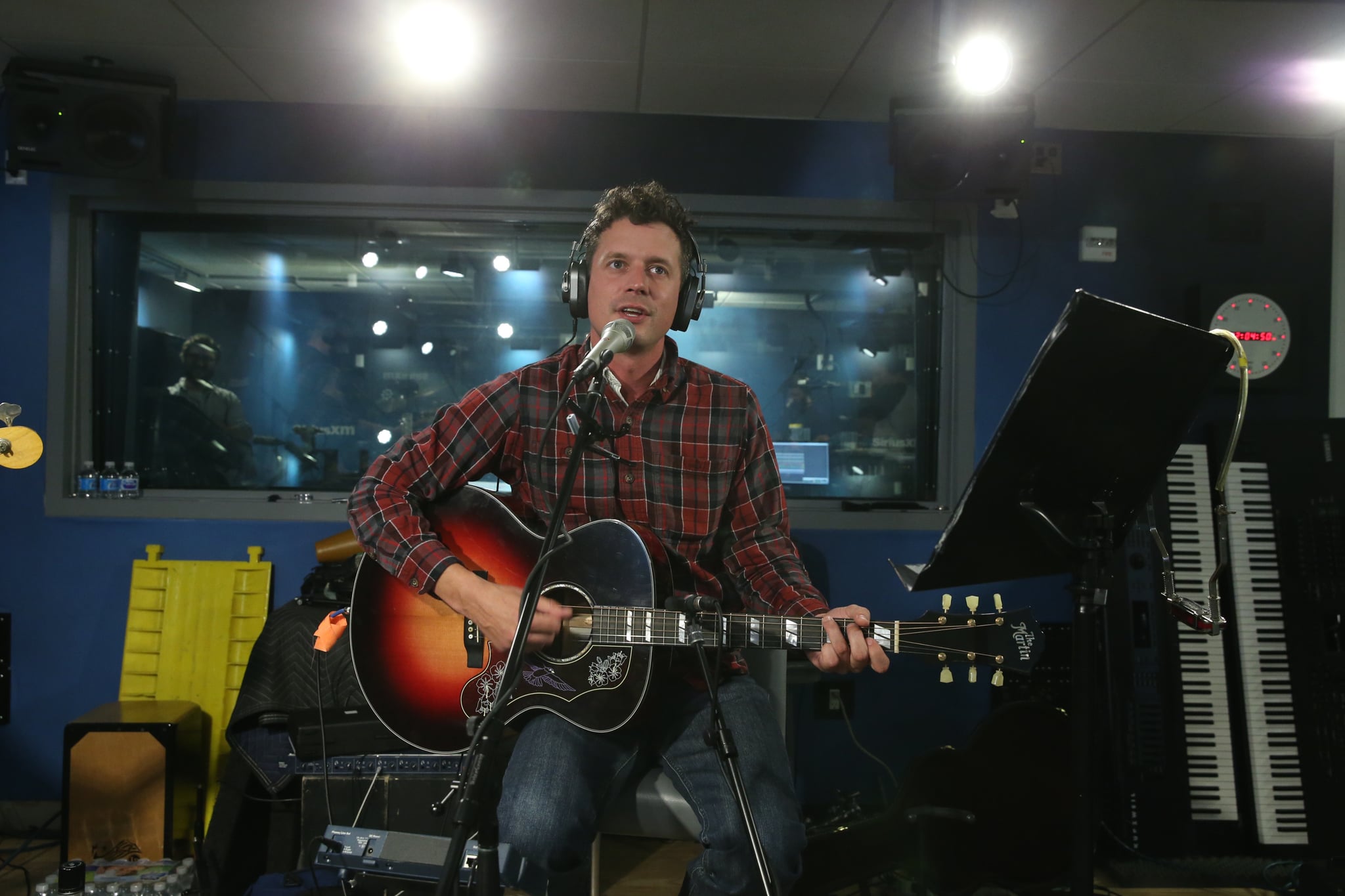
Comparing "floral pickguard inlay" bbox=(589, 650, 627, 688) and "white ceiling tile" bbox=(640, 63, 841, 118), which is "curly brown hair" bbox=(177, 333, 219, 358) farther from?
"floral pickguard inlay" bbox=(589, 650, 627, 688)

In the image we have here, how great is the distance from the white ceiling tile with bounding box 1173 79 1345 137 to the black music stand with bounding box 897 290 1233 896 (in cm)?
250

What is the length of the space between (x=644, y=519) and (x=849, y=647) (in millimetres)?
599

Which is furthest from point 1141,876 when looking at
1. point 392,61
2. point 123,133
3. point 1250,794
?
point 123,133

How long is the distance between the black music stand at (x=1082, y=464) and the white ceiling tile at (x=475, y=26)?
1.98 meters

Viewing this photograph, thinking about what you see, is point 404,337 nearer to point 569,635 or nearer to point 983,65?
point 569,635

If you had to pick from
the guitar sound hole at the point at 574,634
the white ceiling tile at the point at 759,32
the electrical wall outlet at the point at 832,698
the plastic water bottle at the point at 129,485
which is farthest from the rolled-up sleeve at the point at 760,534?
the plastic water bottle at the point at 129,485

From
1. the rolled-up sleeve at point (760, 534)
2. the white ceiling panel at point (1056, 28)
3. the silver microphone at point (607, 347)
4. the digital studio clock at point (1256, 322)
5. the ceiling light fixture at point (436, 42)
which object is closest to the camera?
the silver microphone at point (607, 347)

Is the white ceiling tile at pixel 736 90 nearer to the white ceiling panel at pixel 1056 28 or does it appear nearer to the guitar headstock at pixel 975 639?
the white ceiling panel at pixel 1056 28

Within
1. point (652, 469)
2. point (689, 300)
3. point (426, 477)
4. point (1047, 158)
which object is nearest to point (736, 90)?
point (1047, 158)

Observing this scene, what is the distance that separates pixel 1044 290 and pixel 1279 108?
40.3 inches

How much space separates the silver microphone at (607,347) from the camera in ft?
4.55

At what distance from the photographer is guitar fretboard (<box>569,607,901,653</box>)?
1754mm

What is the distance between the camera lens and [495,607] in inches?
72.3

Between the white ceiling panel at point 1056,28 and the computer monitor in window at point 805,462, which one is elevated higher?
the white ceiling panel at point 1056,28
